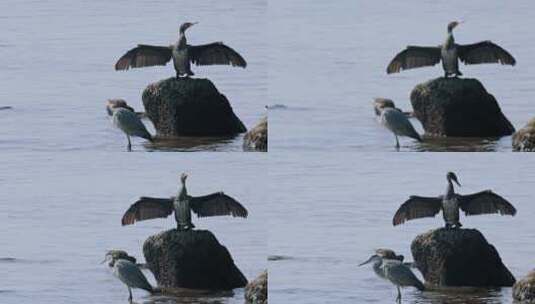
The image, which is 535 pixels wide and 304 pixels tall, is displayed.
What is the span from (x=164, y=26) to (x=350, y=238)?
7.15ft

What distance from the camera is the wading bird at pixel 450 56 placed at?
1590cm

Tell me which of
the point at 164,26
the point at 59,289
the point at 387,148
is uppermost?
the point at 164,26

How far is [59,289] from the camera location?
15812mm

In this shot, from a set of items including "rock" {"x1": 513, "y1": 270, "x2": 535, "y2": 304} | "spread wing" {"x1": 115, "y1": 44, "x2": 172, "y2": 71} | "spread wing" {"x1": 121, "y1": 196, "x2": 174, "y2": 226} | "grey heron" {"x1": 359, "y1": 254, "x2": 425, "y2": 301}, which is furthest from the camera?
"spread wing" {"x1": 115, "y1": 44, "x2": 172, "y2": 71}

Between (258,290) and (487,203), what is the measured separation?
1.83m

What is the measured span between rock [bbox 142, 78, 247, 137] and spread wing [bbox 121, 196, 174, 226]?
546 mm

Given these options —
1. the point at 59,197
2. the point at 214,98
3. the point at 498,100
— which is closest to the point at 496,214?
the point at 498,100

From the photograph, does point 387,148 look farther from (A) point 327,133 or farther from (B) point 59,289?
(B) point 59,289

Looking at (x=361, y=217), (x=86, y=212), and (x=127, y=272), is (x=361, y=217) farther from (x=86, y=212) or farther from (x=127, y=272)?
(x=86, y=212)

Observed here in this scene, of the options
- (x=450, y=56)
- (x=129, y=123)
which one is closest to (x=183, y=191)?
(x=129, y=123)

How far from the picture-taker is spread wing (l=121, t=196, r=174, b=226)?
52.0ft

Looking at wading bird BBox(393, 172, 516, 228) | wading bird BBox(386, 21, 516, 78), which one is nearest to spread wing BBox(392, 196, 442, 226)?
wading bird BBox(393, 172, 516, 228)

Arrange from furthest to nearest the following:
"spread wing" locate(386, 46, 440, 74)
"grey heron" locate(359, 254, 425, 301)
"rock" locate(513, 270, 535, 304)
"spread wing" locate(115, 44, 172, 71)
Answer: "spread wing" locate(115, 44, 172, 71) → "spread wing" locate(386, 46, 440, 74) → "grey heron" locate(359, 254, 425, 301) → "rock" locate(513, 270, 535, 304)

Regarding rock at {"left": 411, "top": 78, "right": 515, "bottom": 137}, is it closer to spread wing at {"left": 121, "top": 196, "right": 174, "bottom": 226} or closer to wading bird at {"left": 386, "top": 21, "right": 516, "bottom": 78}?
wading bird at {"left": 386, "top": 21, "right": 516, "bottom": 78}
